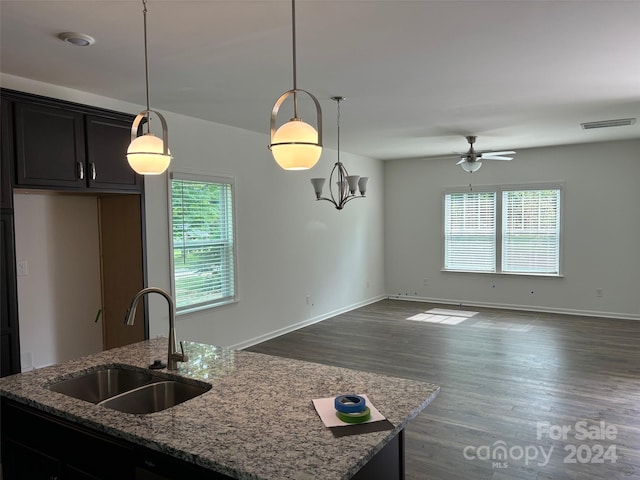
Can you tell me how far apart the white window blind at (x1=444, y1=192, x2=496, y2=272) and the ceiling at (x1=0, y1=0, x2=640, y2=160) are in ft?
10.1

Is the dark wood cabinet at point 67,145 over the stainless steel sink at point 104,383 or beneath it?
over

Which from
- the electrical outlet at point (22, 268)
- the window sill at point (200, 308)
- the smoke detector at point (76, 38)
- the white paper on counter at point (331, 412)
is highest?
the smoke detector at point (76, 38)

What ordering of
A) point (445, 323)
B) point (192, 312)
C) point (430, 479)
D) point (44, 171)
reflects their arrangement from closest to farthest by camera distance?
point (430, 479) < point (44, 171) < point (192, 312) < point (445, 323)

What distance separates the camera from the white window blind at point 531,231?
7.53m

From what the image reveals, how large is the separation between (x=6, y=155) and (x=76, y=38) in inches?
39.3

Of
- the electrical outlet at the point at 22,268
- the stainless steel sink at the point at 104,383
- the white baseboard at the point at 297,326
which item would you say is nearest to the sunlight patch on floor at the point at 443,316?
the white baseboard at the point at 297,326

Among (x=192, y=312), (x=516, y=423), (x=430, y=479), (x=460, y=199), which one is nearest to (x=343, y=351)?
(x=192, y=312)

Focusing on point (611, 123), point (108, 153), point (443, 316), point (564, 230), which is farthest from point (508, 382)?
point (108, 153)

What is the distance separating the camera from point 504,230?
26.1 feet

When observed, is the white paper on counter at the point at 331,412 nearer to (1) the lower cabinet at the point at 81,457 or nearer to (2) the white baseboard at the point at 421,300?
(1) the lower cabinet at the point at 81,457

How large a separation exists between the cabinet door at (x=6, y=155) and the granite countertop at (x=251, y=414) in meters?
1.41

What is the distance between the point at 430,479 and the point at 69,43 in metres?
3.47

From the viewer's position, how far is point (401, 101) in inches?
175

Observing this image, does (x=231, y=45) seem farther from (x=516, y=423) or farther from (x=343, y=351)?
(x=343, y=351)
